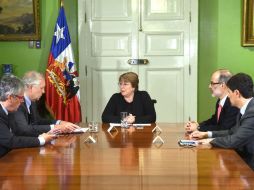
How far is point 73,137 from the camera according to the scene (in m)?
3.37

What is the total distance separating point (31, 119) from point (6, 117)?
868mm

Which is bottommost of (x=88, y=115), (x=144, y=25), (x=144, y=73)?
(x=88, y=115)

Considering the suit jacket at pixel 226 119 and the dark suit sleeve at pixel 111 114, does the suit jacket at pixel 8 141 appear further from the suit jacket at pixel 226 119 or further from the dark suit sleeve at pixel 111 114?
the suit jacket at pixel 226 119

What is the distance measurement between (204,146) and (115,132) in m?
0.88

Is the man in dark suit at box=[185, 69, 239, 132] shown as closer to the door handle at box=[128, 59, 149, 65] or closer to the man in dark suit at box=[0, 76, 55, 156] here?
the man in dark suit at box=[0, 76, 55, 156]

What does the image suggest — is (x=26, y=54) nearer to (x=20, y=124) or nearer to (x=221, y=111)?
(x=20, y=124)

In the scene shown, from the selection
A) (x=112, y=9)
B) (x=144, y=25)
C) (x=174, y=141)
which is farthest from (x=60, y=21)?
(x=174, y=141)

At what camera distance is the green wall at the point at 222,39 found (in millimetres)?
5910

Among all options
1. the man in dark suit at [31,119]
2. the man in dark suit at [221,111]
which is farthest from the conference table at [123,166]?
the man in dark suit at [221,111]

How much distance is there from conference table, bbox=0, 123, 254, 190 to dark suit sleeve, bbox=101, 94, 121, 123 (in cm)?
83

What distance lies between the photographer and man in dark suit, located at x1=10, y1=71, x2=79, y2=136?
3453 mm

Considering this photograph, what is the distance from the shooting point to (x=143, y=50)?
5.96 metres

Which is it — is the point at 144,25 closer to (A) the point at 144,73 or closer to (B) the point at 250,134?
(A) the point at 144,73

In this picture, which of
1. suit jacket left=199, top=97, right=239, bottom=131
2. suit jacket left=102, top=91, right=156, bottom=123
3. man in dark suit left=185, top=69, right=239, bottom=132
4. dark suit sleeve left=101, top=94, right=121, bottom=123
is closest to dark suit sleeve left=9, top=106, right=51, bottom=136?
dark suit sleeve left=101, top=94, right=121, bottom=123
